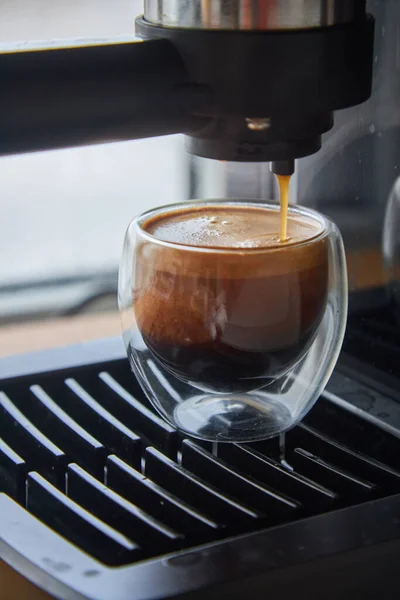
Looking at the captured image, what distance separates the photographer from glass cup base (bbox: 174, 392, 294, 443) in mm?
509

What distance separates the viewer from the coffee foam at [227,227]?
48cm

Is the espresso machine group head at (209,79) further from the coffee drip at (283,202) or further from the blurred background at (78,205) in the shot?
the blurred background at (78,205)

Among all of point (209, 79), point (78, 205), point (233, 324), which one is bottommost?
point (78, 205)

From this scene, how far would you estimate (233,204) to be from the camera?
1.77 feet

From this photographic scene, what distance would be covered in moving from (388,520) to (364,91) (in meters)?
0.18

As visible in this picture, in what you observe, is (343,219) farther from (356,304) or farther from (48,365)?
(48,365)

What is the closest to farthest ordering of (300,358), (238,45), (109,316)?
(238,45) → (300,358) → (109,316)

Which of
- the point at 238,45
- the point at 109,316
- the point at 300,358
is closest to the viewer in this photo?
the point at 238,45

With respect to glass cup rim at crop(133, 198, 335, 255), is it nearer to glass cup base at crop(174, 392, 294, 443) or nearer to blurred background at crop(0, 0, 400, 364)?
glass cup base at crop(174, 392, 294, 443)

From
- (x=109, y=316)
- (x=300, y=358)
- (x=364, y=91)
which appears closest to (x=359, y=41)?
(x=364, y=91)

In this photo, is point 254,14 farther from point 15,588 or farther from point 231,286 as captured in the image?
point 15,588

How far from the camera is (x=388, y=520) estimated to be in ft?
1.38

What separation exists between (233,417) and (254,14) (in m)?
0.22

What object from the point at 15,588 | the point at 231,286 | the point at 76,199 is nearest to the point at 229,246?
the point at 231,286
